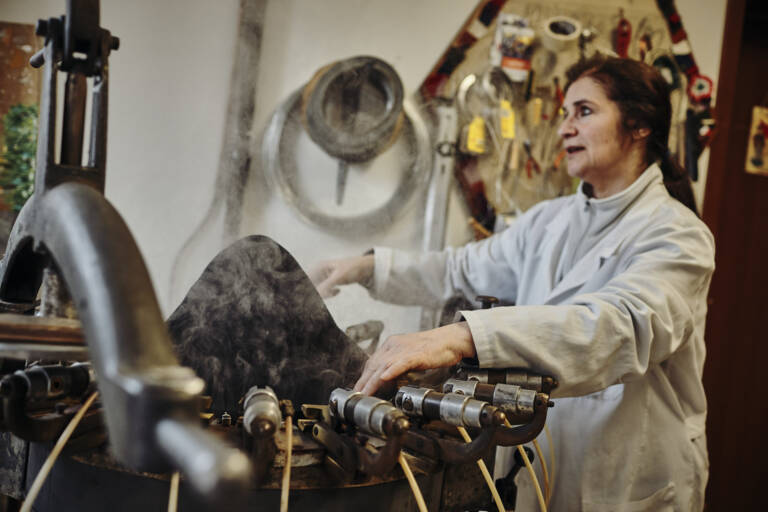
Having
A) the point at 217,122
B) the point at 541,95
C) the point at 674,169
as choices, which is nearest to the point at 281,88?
the point at 217,122

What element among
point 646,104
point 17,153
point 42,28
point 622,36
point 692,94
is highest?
point 622,36

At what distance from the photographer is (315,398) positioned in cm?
108

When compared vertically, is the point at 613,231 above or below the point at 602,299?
above

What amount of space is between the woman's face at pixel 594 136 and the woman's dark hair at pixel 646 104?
24 millimetres

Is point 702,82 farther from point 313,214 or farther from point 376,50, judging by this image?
point 313,214

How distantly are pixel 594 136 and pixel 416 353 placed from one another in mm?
935

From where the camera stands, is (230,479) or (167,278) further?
(167,278)

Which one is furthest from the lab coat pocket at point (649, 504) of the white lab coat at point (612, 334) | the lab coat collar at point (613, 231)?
the lab coat collar at point (613, 231)

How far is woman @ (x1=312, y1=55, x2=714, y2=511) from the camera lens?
1129mm

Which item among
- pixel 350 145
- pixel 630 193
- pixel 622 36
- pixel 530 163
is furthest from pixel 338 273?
pixel 622 36

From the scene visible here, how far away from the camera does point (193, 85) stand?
2.10 metres

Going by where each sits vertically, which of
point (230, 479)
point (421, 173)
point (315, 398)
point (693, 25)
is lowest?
point (315, 398)

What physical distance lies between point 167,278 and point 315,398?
1.08m

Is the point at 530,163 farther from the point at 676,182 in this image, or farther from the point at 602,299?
the point at 602,299
